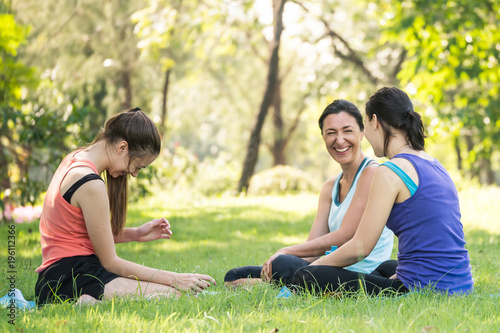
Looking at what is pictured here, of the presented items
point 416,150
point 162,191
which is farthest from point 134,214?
point 162,191

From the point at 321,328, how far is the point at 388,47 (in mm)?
20988

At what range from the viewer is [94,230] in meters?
3.33

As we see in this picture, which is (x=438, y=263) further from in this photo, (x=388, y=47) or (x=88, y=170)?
(x=388, y=47)

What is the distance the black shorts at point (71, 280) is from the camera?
11.0ft

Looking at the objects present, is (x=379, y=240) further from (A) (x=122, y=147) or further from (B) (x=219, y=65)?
(B) (x=219, y=65)

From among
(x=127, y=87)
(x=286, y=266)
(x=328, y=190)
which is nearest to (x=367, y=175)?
(x=328, y=190)

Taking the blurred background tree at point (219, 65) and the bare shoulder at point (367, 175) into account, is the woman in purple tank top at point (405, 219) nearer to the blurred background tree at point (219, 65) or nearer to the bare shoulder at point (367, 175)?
the bare shoulder at point (367, 175)

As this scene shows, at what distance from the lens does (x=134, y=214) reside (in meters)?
9.16

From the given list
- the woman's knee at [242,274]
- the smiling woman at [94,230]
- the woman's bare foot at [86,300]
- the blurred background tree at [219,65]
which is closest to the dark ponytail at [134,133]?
the smiling woman at [94,230]

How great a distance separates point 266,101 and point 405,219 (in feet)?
37.7

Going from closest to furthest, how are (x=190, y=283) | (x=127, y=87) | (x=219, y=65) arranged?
(x=190, y=283) < (x=127, y=87) < (x=219, y=65)

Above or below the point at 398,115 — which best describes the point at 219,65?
above

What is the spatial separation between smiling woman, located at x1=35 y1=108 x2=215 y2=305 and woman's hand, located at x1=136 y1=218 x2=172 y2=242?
1.59 ft

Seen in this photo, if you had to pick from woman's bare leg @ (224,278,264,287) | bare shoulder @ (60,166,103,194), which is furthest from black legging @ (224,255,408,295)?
bare shoulder @ (60,166,103,194)
